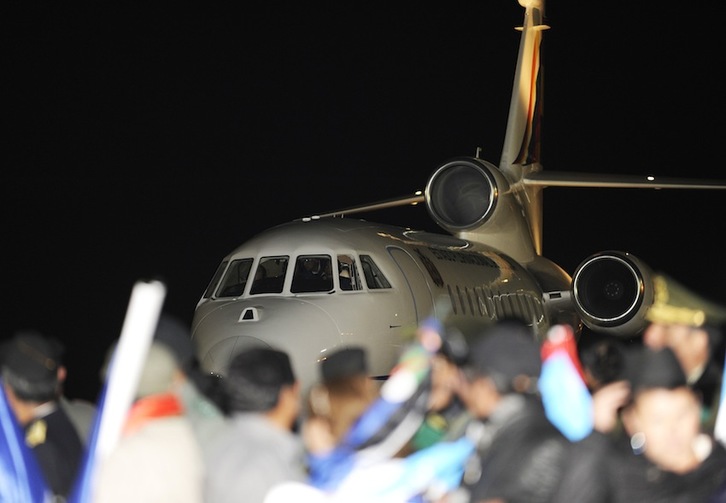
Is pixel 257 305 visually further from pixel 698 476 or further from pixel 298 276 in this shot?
pixel 698 476

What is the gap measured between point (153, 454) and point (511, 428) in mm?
1276

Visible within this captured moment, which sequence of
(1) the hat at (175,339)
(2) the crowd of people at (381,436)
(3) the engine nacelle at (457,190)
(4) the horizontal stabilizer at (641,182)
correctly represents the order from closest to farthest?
(2) the crowd of people at (381,436) < (1) the hat at (175,339) < (3) the engine nacelle at (457,190) < (4) the horizontal stabilizer at (641,182)

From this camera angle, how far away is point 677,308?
571 cm

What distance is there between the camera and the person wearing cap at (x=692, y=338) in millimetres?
5520

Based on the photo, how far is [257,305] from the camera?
35.7 ft

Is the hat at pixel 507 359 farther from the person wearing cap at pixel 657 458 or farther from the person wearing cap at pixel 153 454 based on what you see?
the person wearing cap at pixel 153 454

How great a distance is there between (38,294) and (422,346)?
2936 cm

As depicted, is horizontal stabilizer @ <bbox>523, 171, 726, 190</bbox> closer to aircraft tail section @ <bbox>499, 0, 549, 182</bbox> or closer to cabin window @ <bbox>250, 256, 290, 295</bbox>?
aircraft tail section @ <bbox>499, 0, 549, 182</bbox>

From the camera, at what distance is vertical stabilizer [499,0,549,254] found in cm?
1942

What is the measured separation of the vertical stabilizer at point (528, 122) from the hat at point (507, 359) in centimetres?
1477

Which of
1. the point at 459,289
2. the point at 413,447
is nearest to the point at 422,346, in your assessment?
the point at 413,447

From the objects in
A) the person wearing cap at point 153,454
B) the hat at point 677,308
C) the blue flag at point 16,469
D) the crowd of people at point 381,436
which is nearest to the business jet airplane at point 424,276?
the hat at point 677,308

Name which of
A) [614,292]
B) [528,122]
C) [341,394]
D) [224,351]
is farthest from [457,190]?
[341,394]

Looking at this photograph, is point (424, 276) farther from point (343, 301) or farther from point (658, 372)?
point (658, 372)
